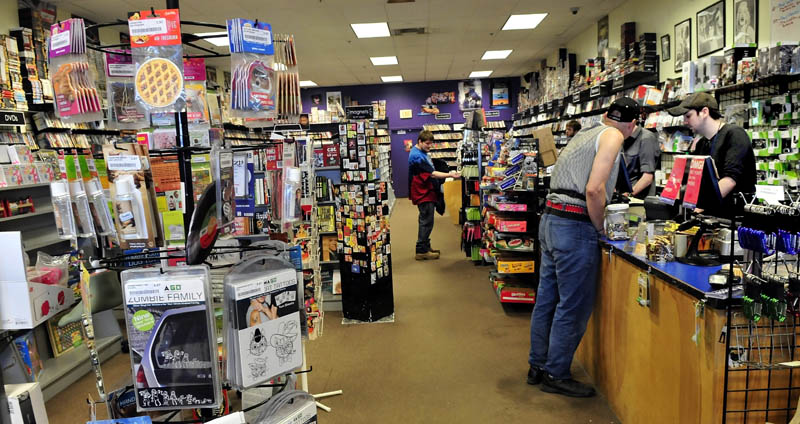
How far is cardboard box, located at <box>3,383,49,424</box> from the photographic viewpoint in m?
1.21

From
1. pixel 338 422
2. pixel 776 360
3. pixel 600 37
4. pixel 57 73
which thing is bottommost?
pixel 338 422

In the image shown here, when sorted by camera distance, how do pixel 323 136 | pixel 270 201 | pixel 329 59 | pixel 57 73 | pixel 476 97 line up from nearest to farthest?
1. pixel 57 73
2. pixel 270 201
3. pixel 323 136
4. pixel 329 59
5. pixel 476 97

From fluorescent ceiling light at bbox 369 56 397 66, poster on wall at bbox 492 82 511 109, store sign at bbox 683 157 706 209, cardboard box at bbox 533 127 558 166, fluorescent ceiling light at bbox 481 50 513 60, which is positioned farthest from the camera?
poster on wall at bbox 492 82 511 109

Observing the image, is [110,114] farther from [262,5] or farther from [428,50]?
[428,50]

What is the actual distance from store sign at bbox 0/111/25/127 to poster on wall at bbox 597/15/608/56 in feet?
25.7

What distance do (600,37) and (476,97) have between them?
317 inches

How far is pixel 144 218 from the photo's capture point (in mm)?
1580

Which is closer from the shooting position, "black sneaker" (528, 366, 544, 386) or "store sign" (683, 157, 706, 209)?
"store sign" (683, 157, 706, 209)

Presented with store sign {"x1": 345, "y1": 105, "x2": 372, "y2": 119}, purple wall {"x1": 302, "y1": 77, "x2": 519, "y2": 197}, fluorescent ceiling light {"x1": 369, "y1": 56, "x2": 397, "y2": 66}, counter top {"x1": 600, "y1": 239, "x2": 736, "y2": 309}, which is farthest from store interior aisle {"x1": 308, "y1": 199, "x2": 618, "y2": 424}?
purple wall {"x1": 302, "y1": 77, "x2": 519, "y2": 197}

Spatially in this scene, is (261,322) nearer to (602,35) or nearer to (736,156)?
(736,156)

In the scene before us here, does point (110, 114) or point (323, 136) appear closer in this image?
point (110, 114)

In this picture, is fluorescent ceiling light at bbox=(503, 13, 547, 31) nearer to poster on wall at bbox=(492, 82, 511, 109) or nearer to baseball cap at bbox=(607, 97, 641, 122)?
baseball cap at bbox=(607, 97, 641, 122)

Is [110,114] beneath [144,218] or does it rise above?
above

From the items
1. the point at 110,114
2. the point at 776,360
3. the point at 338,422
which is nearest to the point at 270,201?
the point at 110,114
